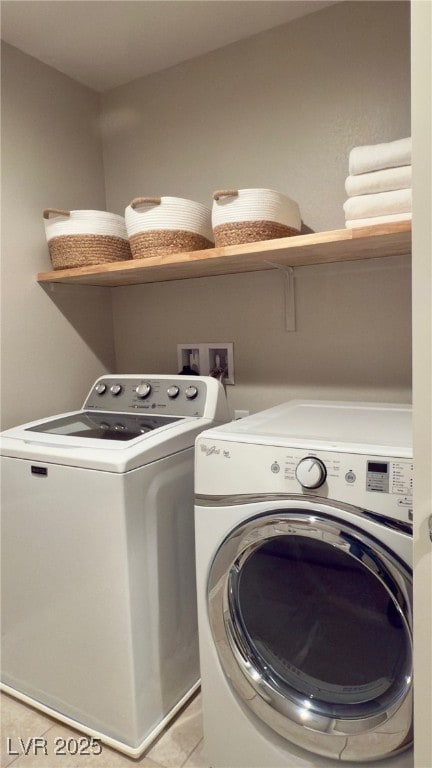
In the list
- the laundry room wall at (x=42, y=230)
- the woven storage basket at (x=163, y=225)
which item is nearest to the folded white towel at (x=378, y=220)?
the woven storage basket at (x=163, y=225)

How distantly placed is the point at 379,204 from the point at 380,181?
0.06 meters

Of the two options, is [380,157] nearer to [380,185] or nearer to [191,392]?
[380,185]

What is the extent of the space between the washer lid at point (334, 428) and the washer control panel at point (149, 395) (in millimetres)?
325

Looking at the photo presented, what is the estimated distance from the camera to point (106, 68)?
2088mm

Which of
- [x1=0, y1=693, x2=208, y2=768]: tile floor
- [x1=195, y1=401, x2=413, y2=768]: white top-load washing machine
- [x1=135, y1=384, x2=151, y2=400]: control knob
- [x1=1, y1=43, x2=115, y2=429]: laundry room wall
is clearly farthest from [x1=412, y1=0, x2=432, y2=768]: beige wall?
[x1=1, y1=43, x2=115, y2=429]: laundry room wall

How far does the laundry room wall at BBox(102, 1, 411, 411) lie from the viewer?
1720 millimetres

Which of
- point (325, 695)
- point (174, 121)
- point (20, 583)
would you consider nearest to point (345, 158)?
point (174, 121)

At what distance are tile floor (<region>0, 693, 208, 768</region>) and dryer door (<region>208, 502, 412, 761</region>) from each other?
395 millimetres

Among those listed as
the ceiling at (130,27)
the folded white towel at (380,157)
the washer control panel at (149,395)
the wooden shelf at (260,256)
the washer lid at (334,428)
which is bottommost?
the washer lid at (334,428)

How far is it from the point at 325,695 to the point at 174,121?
2.16m

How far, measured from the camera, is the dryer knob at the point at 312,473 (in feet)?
3.68

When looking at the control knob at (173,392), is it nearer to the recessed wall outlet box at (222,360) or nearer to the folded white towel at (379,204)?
the recessed wall outlet box at (222,360)

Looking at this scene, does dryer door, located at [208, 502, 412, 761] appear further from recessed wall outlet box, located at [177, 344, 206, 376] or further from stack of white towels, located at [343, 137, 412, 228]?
recessed wall outlet box, located at [177, 344, 206, 376]

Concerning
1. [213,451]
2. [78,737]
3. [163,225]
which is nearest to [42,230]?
[163,225]
